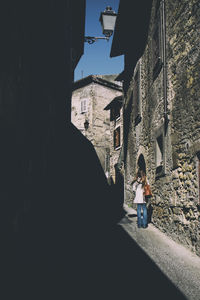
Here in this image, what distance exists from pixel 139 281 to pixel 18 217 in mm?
1563

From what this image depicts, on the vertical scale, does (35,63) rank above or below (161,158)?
above

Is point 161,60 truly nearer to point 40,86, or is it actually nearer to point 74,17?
point 40,86

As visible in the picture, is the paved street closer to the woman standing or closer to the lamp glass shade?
the woman standing

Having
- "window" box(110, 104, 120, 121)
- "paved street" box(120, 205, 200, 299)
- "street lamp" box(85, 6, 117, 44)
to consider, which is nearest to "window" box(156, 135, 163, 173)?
"paved street" box(120, 205, 200, 299)

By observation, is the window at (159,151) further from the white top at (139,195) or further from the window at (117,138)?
the window at (117,138)

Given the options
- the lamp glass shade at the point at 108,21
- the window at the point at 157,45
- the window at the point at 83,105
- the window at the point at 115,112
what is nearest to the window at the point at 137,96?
the window at the point at 157,45

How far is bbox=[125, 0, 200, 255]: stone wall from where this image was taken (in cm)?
456

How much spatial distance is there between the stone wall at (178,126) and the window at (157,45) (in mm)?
208

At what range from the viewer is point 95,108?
21172mm

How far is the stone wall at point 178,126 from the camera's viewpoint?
456 centimetres

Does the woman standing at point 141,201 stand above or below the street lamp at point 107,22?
below

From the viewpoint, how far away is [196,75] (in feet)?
14.9

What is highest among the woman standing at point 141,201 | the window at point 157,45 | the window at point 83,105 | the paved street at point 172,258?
A: the window at point 83,105

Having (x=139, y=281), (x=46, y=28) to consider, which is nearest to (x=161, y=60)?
(x=46, y=28)
